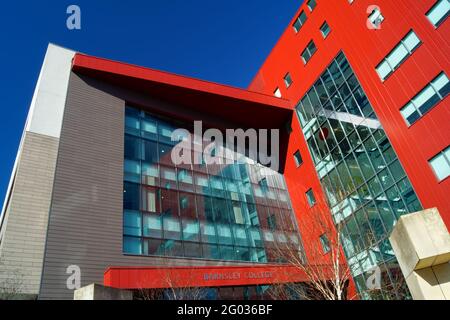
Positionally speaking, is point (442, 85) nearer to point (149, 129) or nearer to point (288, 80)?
point (288, 80)

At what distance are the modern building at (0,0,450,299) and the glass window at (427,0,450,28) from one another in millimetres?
70

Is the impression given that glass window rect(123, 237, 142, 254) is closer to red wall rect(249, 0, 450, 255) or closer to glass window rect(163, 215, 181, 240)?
glass window rect(163, 215, 181, 240)

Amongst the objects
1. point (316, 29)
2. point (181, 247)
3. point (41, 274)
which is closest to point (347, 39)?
point (316, 29)

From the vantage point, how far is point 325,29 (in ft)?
90.0

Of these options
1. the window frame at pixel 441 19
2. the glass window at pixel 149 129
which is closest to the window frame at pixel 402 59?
the window frame at pixel 441 19

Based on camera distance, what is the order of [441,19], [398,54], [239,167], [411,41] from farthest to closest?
[239,167] → [398,54] → [411,41] → [441,19]

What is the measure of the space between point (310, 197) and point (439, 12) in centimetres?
1476

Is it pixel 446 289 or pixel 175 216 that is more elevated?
pixel 175 216

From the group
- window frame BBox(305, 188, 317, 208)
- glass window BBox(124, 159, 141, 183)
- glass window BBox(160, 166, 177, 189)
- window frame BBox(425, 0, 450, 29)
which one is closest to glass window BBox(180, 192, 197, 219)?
glass window BBox(160, 166, 177, 189)

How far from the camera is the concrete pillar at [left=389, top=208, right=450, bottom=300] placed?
728 centimetres

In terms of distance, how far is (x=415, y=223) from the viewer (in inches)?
298

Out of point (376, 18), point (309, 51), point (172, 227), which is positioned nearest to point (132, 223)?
point (172, 227)
